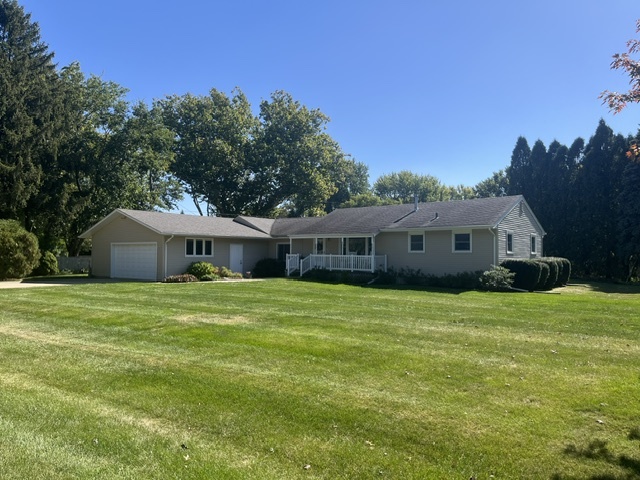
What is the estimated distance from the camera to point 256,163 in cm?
4628

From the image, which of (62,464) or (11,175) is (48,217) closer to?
(11,175)

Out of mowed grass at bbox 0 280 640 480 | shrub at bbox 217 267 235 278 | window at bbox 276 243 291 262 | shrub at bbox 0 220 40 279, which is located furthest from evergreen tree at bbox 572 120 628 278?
shrub at bbox 0 220 40 279

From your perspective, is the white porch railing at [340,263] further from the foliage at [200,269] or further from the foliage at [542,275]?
the foliage at [542,275]

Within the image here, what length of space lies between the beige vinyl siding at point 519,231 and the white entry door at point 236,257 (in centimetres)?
1495

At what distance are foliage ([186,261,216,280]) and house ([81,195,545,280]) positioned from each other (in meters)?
0.58

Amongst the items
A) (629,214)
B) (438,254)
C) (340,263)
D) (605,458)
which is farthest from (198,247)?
(629,214)

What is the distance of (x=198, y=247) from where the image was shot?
27281 millimetres

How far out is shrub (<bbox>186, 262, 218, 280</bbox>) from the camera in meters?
25.5

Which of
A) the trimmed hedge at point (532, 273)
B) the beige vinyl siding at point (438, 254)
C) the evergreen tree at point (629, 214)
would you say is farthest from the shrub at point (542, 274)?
the evergreen tree at point (629, 214)

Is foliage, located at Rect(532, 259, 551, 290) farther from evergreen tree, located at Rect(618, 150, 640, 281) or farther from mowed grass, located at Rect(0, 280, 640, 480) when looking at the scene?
evergreen tree, located at Rect(618, 150, 640, 281)

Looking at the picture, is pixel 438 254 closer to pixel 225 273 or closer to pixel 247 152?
pixel 225 273

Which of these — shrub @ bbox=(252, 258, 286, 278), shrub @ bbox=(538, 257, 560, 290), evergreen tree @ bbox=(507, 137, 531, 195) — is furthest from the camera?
evergreen tree @ bbox=(507, 137, 531, 195)

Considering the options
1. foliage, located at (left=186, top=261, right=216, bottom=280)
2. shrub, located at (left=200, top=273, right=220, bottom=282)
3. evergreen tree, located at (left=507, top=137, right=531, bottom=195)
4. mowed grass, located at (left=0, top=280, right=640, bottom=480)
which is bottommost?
mowed grass, located at (left=0, top=280, right=640, bottom=480)

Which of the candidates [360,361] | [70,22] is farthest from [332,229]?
Result: [360,361]
